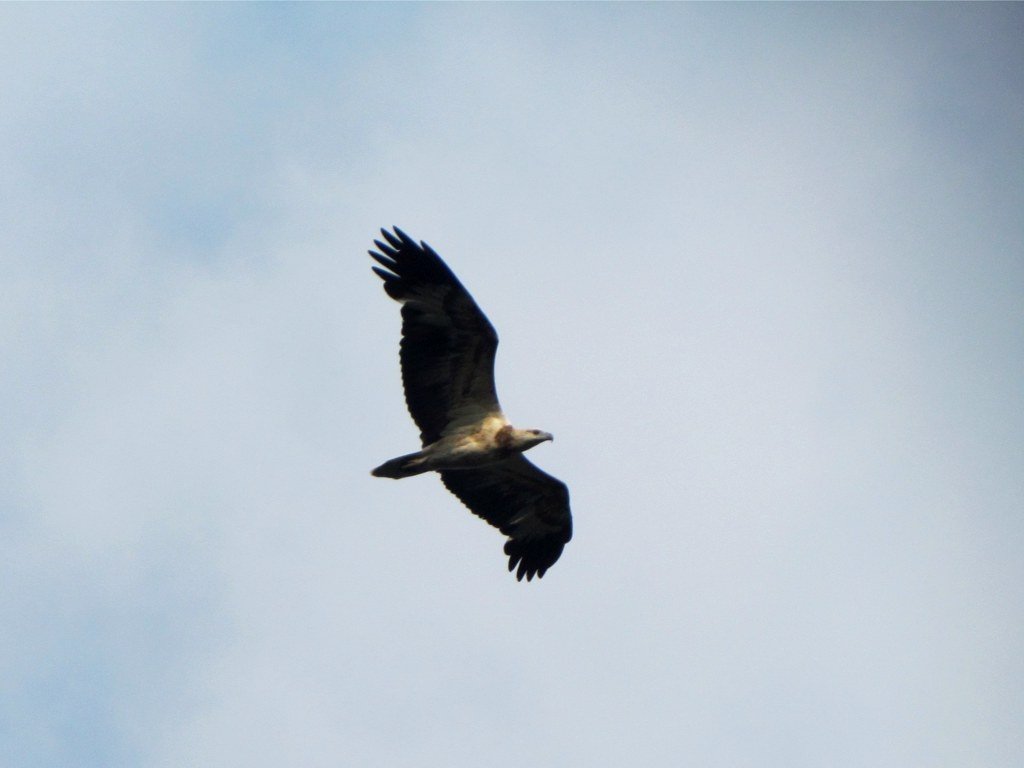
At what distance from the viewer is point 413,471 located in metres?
25.5

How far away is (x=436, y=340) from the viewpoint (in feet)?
83.6

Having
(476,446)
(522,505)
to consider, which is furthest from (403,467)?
(522,505)

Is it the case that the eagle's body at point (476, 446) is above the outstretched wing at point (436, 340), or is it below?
below

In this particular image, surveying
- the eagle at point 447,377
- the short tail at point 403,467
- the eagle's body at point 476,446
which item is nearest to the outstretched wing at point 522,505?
the eagle at point 447,377

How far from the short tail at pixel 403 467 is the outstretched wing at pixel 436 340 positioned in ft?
1.68

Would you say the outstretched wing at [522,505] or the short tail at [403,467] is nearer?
the short tail at [403,467]

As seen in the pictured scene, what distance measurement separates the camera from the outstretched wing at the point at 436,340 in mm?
25328

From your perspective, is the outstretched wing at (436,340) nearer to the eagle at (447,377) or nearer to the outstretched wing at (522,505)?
the eagle at (447,377)

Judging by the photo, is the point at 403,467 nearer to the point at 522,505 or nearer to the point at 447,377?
the point at 447,377

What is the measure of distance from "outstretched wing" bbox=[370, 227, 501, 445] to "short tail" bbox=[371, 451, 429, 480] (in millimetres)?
511

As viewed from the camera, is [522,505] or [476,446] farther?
[522,505]

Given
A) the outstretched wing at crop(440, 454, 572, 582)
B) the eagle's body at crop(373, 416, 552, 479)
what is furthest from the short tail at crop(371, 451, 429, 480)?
the outstretched wing at crop(440, 454, 572, 582)

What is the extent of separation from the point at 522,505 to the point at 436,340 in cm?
354

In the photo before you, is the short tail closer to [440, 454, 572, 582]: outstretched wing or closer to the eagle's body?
the eagle's body
